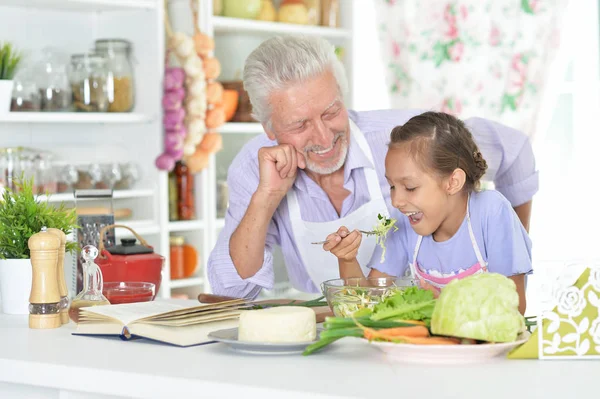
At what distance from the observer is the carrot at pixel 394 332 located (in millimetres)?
1430

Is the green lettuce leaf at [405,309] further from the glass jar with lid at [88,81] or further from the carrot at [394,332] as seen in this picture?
the glass jar with lid at [88,81]

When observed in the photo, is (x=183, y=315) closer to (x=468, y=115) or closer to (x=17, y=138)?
(x=17, y=138)

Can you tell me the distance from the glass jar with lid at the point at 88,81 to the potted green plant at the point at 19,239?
1.40 metres

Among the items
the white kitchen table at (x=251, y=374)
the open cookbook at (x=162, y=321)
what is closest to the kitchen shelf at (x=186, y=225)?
the open cookbook at (x=162, y=321)

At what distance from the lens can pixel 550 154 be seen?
3.98 m

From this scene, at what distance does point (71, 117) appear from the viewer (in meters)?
3.32

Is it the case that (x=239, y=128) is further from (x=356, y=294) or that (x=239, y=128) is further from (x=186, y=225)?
(x=356, y=294)

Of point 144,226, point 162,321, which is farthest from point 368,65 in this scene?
point 162,321

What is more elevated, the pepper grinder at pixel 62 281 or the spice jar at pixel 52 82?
the spice jar at pixel 52 82

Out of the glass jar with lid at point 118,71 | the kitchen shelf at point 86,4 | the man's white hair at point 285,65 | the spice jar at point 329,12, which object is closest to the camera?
the man's white hair at point 285,65

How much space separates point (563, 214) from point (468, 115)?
0.64 metres

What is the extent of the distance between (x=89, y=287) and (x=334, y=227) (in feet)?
2.71

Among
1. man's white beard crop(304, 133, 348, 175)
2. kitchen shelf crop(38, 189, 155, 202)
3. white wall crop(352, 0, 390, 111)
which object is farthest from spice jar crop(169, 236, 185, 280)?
man's white beard crop(304, 133, 348, 175)

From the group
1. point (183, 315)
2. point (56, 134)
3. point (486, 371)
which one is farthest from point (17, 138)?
point (486, 371)
